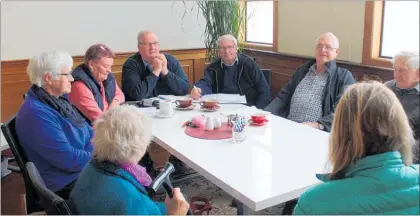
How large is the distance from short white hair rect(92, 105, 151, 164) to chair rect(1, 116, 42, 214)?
0.68 m

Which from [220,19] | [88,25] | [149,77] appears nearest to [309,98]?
[149,77]

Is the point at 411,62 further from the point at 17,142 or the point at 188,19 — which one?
the point at 188,19

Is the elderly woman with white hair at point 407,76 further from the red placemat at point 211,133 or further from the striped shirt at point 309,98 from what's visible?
the red placemat at point 211,133

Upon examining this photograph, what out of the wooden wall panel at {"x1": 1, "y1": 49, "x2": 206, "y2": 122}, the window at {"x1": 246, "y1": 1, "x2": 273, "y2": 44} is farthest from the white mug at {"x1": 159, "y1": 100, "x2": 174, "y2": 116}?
the window at {"x1": 246, "y1": 1, "x2": 273, "y2": 44}

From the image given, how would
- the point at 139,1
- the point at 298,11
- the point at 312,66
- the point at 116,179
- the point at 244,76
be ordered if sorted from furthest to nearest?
the point at 139,1
the point at 298,11
the point at 244,76
the point at 312,66
the point at 116,179

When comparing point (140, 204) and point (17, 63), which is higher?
point (17, 63)

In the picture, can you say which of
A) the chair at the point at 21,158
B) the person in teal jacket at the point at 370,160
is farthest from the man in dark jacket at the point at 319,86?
the chair at the point at 21,158

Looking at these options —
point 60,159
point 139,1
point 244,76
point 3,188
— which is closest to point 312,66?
point 244,76

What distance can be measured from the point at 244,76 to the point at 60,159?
1.83 m

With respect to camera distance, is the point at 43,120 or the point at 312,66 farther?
the point at 312,66

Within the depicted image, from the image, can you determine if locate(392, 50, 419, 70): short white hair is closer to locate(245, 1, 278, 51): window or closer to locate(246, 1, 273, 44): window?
locate(245, 1, 278, 51): window

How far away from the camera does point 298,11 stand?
140 inches

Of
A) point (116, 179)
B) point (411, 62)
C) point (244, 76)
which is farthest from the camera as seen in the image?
point (244, 76)

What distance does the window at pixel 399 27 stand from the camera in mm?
2701
